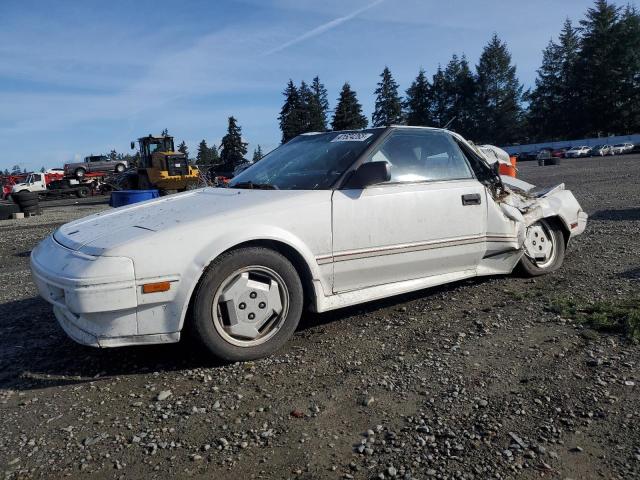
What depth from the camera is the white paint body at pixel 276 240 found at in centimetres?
287

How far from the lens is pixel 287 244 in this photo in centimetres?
332

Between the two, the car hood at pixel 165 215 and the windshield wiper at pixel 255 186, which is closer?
the car hood at pixel 165 215

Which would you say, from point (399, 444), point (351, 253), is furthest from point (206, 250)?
point (399, 444)

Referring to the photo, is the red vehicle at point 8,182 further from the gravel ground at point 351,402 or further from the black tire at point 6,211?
the gravel ground at point 351,402

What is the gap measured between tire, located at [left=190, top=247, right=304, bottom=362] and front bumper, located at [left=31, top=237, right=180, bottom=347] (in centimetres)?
24

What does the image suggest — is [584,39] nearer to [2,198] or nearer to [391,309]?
[2,198]

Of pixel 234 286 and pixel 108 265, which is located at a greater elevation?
pixel 108 265

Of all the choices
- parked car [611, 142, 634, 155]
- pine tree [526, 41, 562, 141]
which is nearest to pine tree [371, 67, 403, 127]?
pine tree [526, 41, 562, 141]

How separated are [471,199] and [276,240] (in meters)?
1.86

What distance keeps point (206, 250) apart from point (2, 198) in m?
39.8

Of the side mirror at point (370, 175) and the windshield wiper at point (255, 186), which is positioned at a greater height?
the side mirror at point (370, 175)

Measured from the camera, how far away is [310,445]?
233 cm

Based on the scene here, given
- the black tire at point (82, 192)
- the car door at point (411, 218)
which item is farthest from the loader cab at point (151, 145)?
the car door at point (411, 218)

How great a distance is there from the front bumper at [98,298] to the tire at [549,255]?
3.39m
